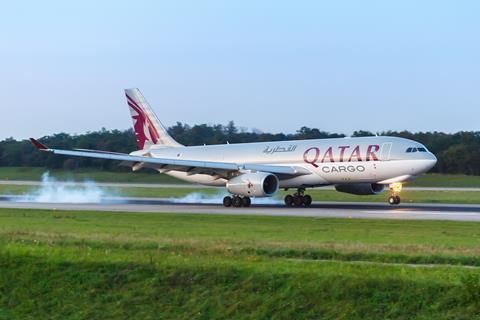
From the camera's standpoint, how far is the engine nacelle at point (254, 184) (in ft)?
164

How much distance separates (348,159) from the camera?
49.4 m

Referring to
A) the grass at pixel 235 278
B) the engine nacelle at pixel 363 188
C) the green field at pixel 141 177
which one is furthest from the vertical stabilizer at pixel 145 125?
the grass at pixel 235 278

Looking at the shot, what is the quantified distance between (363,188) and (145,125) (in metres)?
17.1

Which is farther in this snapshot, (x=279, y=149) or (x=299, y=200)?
(x=279, y=149)

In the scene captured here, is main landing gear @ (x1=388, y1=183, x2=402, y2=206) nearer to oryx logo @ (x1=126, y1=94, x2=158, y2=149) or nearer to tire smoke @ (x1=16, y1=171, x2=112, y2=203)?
tire smoke @ (x1=16, y1=171, x2=112, y2=203)

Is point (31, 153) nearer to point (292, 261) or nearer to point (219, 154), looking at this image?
point (219, 154)

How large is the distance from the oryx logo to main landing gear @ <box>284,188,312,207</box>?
13407 mm

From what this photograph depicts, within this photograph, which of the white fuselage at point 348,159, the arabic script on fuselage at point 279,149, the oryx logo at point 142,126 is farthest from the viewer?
the oryx logo at point 142,126

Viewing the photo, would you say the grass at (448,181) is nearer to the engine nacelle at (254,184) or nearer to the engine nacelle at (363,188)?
the engine nacelle at (363,188)

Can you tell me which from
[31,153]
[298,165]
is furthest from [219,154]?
[31,153]

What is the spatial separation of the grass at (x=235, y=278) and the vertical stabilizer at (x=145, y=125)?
35.3 metres

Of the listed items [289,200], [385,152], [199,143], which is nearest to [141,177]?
[199,143]

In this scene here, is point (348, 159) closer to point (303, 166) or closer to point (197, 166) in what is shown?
point (303, 166)

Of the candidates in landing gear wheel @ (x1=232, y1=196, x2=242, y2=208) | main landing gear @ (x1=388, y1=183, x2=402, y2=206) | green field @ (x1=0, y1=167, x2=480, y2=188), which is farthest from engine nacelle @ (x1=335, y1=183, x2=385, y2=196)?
green field @ (x1=0, y1=167, x2=480, y2=188)
